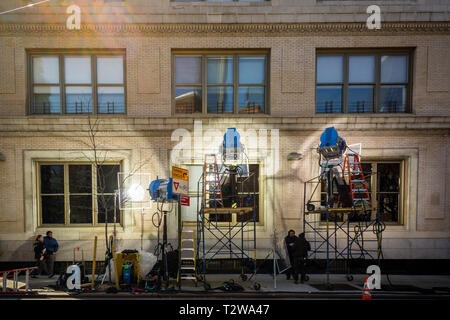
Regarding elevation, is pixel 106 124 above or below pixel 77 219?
above

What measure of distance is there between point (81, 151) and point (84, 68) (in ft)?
11.7

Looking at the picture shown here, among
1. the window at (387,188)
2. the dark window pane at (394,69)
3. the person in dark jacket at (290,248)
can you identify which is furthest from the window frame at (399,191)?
the dark window pane at (394,69)

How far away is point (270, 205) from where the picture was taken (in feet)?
37.3

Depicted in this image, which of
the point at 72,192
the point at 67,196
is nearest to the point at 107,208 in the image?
the point at 72,192

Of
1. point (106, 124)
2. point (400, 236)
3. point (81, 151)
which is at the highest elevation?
point (106, 124)

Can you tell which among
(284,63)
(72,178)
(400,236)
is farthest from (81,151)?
(400,236)

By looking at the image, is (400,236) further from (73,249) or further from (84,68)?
(84,68)

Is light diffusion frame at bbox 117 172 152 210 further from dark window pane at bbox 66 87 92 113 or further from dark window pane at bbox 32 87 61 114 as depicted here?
dark window pane at bbox 32 87 61 114

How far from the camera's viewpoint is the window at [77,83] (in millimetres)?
11727

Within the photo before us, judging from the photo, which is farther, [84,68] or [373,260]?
[84,68]

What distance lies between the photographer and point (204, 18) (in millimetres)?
11188

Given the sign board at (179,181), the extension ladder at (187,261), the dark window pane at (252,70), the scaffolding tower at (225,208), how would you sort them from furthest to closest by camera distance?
1. the dark window pane at (252,70)
2. the scaffolding tower at (225,208)
3. the extension ladder at (187,261)
4. the sign board at (179,181)

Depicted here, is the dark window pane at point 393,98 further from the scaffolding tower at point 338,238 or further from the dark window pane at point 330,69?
the scaffolding tower at point 338,238

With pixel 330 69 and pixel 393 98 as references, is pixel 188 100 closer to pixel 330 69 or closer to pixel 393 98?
pixel 330 69
